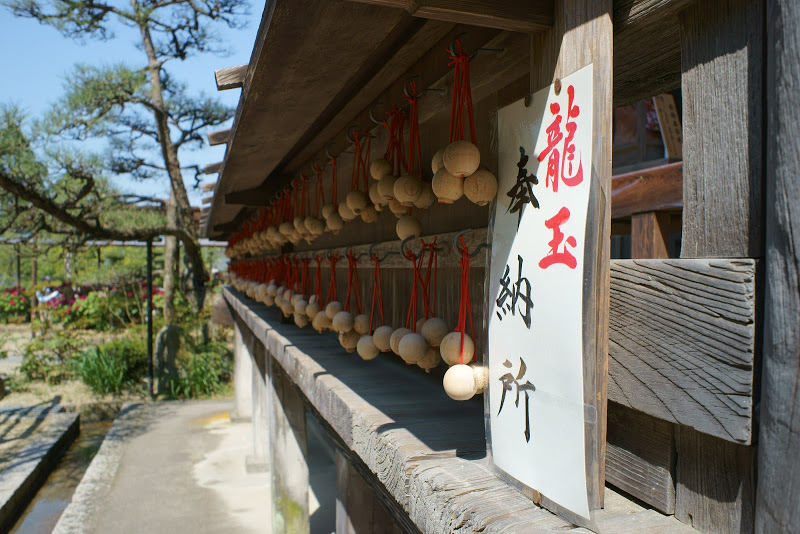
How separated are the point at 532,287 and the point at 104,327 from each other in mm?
16127

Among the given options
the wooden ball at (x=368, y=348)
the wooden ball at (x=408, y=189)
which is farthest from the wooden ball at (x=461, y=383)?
the wooden ball at (x=368, y=348)

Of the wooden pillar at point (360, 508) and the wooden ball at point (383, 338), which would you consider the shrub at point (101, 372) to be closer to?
the wooden pillar at point (360, 508)

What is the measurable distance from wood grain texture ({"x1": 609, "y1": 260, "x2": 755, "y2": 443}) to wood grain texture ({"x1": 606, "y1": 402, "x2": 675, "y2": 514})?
63mm

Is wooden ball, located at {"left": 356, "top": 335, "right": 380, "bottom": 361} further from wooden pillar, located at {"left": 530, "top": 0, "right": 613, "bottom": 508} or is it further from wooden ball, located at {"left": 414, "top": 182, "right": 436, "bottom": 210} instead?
wooden pillar, located at {"left": 530, "top": 0, "right": 613, "bottom": 508}

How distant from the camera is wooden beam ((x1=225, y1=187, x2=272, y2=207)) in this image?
481 cm

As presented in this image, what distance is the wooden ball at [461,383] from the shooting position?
1.23m

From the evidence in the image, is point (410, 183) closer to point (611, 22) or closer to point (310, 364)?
point (611, 22)

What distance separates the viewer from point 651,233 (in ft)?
12.4

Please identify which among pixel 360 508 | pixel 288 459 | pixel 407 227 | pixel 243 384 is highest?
pixel 407 227

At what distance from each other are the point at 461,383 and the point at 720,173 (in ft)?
2.02

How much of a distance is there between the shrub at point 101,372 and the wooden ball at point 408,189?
1163cm

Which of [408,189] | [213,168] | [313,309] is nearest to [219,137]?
[213,168]

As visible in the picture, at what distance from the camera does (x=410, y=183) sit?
5.51 ft

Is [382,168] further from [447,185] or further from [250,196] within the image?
[250,196]
